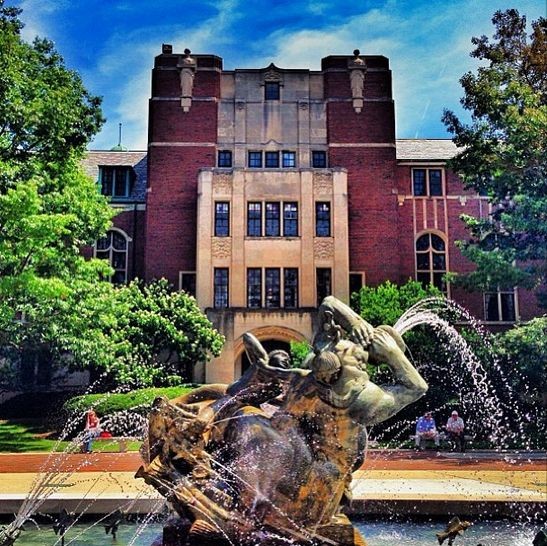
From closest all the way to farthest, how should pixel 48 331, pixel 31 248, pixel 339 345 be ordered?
pixel 339 345
pixel 31 248
pixel 48 331

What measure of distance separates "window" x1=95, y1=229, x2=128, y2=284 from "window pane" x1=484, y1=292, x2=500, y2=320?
20040 millimetres

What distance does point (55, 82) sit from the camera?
23422 millimetres

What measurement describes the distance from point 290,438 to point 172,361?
26.6 metres

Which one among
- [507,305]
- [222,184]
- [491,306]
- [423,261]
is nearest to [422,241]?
Answer: [423,261]

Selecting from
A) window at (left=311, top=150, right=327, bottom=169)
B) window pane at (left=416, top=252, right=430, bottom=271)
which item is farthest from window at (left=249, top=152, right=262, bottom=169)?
window pane at (left=416, top=252, right=430, bottom=271)

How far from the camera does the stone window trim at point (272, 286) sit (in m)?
33.9

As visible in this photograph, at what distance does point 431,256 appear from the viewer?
37.3 metres

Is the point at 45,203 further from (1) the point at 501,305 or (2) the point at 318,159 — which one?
(1) the point at 501,305

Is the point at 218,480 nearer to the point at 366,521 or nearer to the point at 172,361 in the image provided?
the point at 366,521

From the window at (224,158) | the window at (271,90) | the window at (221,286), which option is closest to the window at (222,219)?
the window at (221,286)

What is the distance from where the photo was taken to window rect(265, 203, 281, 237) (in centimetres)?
3453

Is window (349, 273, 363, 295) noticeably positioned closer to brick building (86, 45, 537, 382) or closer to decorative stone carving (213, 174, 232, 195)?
brick building (86, 45, 537, 382)

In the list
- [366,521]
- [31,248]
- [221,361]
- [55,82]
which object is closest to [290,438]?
[366,521]

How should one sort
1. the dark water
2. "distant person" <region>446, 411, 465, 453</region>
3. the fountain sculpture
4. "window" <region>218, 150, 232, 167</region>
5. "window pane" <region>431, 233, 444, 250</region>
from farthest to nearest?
1. "window pane" <region>431, 233, 444, 250</region>
2. "window" <region>218, 150, 232, 167</region>
3. "distant person" <region>446, 411, 465, 453</region>
4. the dark water
5. the fountain sculpture
